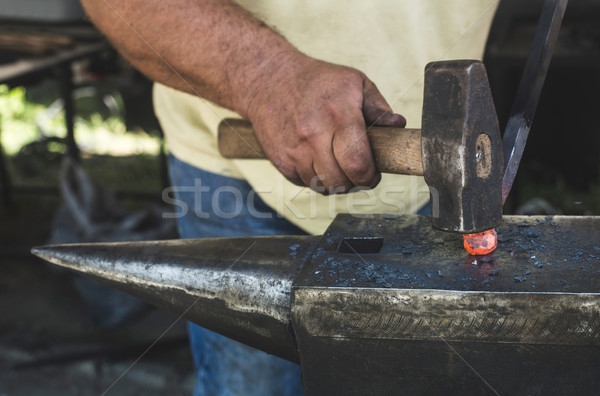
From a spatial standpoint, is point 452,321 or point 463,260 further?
point 463,260

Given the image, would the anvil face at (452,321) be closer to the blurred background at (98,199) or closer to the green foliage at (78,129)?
the blurred background at (98,199)

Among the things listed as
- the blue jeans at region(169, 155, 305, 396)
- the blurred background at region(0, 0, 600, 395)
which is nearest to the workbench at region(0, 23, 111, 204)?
the blurred background at region(0, 0, 600, 395)

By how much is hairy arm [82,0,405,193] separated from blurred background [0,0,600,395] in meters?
0.56

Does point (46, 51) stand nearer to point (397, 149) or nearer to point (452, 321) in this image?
point (397, 149)

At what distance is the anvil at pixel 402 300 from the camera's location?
0.70 meters

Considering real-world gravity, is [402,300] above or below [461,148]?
below

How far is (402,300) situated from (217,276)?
0.93ft

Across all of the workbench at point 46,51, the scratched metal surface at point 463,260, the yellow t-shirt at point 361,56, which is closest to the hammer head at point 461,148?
the scratched metal surface at point 463,260

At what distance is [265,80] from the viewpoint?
0.98 meters

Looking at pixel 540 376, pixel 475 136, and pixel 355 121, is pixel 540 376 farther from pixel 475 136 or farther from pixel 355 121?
pixel 355 121

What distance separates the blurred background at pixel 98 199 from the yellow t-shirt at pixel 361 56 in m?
0.39

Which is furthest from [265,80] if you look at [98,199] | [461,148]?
[98,199]

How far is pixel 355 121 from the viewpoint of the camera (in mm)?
882

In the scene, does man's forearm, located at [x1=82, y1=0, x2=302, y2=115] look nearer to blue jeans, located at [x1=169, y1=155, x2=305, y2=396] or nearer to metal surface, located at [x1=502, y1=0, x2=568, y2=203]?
blue jeans, located at [x1=169, y1=155, x2=305, y2=396]
